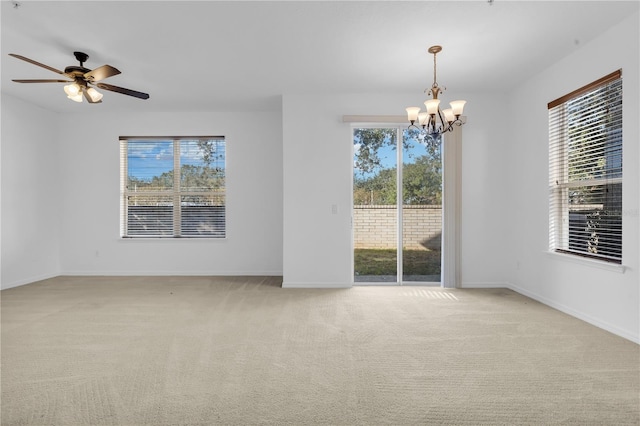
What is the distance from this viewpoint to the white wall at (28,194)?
4727 millimetres

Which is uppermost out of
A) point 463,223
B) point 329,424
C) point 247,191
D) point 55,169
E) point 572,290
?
point 55,169

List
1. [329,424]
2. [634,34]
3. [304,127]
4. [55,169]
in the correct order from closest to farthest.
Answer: [329,424] → [634,34] → [304,127] → [55,169]

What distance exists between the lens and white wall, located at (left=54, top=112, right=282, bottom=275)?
5.54m

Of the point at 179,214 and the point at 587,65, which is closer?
the point at 587,65

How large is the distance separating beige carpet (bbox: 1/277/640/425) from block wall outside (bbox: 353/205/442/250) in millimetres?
1011

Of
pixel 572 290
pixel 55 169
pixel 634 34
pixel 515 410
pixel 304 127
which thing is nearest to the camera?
pixel 515 410

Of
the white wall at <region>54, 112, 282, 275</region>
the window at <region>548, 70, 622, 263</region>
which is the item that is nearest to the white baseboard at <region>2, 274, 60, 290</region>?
the white wall at <region>54, 112, 282, 275</region>

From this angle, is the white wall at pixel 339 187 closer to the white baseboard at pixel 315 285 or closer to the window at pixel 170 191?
the white baseboard at pixel 315 285

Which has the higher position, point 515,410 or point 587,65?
point 587,65

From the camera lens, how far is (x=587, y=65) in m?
3.26

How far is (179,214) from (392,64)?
416 cm

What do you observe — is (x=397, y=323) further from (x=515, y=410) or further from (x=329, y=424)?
(x=329, y=424)

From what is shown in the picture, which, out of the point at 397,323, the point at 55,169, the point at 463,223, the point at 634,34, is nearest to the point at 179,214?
the point at 55,169

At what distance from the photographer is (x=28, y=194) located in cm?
505
